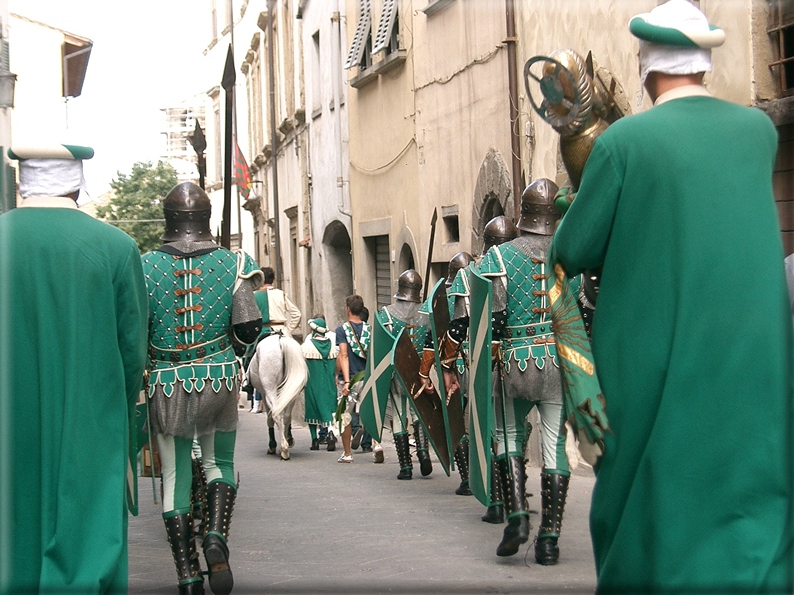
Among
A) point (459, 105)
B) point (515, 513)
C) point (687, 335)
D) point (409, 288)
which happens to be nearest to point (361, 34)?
point (459, 105)

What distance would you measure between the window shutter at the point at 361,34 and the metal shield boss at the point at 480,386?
13.3 metres

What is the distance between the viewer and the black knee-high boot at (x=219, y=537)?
5777 millimetres

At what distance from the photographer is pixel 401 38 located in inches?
703

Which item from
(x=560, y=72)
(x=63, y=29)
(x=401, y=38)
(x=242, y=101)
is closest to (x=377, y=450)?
(x=401, y=38)

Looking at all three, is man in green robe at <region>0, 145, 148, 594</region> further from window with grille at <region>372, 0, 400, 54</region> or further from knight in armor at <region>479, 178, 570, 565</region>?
window with grille at <region>372, 0, 400, 54</region>

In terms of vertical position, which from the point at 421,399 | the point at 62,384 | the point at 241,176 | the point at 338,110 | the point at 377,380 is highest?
the point at 338,110

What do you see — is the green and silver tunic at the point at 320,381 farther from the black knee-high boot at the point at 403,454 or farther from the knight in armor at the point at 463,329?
the knight in armor at the point at 463,329

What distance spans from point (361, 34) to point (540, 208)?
13556mm

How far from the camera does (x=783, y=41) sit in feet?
26.6

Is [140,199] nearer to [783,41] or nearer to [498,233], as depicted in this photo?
[498,233]

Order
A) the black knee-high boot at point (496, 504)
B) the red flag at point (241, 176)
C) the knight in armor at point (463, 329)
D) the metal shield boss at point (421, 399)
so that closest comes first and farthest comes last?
the knight in armor at point (463, 329)
the black knee-high boot at point (496, 504)
the metal shield boss at point (421, 399)
the red flag at point (241, 176)

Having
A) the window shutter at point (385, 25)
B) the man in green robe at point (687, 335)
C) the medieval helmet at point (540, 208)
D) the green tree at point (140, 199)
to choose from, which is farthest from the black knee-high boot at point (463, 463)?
the green tree at point (140, 199)

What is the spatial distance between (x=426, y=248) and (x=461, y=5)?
133 inches

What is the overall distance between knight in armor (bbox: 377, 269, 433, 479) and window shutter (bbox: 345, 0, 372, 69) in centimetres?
972
